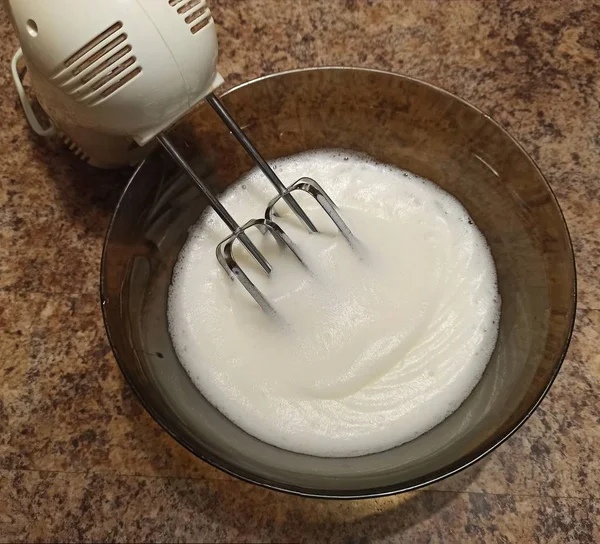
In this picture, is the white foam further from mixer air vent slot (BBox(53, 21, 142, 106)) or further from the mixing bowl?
mixer air vent slot (BBox(53, 21, 142, 106))

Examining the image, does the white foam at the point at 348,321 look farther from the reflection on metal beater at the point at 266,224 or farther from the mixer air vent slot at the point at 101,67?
the mixer air vent slot at the point at 101,67

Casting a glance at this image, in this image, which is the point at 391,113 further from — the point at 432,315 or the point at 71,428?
the point at 71,428

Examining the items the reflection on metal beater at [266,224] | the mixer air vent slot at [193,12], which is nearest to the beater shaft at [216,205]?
the reflection on metal beater at [266,224]

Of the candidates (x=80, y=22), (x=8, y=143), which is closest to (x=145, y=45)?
(x=80, y=22)

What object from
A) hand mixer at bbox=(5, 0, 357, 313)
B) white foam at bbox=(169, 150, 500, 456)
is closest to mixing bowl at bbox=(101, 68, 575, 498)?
white foam at bbox=(169, 150, 500, 456)

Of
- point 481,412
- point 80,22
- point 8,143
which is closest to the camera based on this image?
point 80,22

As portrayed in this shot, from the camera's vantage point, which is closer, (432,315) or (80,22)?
(80,22)
